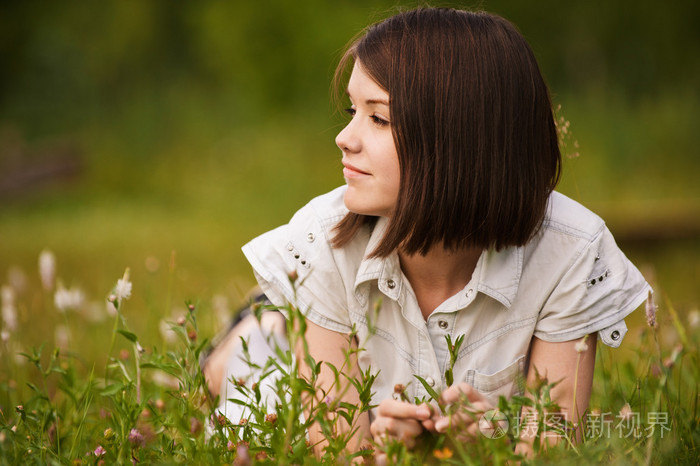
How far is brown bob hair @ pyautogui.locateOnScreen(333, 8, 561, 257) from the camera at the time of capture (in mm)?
1513

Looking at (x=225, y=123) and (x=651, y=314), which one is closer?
(x=651, y=314)

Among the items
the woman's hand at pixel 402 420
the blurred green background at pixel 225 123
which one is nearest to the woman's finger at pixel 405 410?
the woman's hand at pixel 402 420

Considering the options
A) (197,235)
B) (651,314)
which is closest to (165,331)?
(651,314)

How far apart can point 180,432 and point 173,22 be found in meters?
8.44

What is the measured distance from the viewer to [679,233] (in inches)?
182

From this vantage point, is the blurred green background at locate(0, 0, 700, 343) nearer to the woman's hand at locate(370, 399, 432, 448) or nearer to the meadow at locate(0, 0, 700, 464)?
the meadow at locate(0, 0, 700, 464)

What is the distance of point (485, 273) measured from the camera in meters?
1.65

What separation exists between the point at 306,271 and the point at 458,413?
541 millimetres

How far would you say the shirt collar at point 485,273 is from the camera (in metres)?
1.65

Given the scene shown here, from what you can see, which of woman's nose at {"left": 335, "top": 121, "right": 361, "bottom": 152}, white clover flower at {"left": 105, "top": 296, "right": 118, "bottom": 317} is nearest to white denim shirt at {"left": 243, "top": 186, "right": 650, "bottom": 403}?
woman's nose at {"left": 335, "top": 121, "right": 361, "bottom": 152}

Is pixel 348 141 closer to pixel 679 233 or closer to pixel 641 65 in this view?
pixel 679 233

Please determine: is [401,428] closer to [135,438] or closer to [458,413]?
[458,413]

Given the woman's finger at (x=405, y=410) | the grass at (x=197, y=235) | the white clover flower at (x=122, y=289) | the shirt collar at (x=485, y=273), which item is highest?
the white clover flower at (x=122, y=289)

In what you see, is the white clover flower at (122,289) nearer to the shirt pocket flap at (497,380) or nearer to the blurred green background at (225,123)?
the shirt pocket flap at (497,380)
